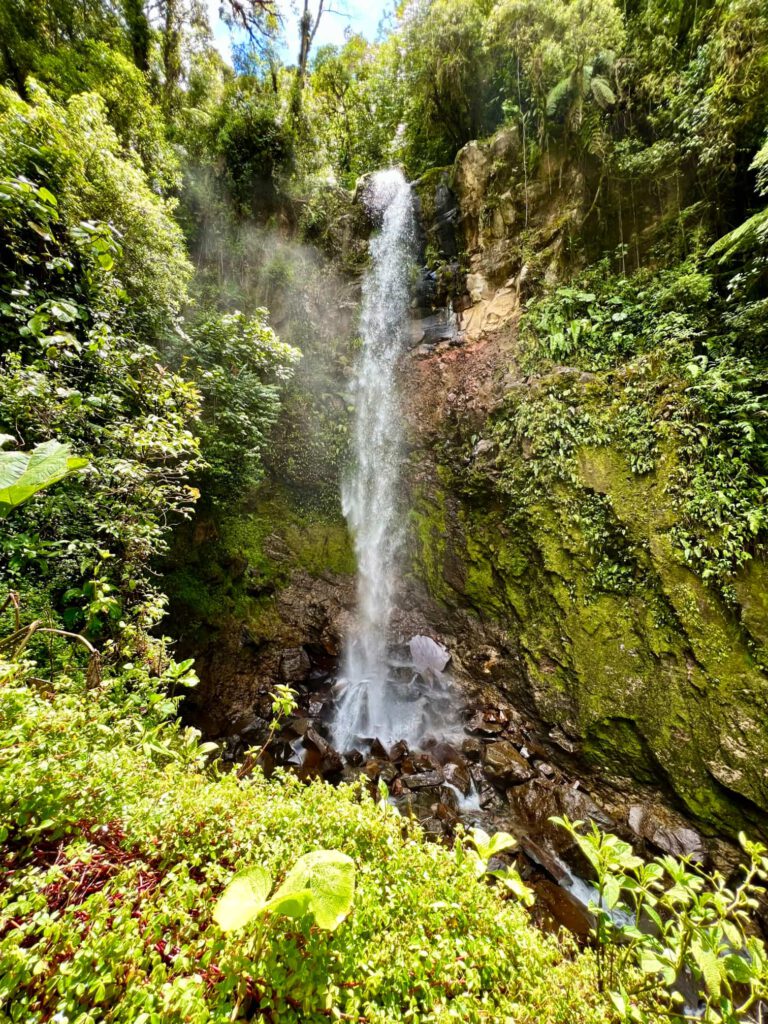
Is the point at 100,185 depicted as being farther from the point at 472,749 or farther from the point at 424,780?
the point at 472,749

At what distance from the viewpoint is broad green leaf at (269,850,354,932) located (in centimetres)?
116

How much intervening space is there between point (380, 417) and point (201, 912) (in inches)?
401

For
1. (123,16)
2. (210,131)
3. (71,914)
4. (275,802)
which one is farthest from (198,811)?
(123,16)

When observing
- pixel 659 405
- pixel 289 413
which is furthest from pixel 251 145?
pixel 659 405

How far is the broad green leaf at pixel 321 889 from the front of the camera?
1161 millimetres

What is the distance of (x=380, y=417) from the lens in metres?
10.7

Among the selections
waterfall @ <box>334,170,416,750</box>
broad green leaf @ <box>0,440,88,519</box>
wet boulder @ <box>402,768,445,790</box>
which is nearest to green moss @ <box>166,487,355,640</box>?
waterfall @ <box>334,170,416,750</box>

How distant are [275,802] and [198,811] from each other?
42 cm

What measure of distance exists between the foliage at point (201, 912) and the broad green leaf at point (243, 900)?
0.16 meters

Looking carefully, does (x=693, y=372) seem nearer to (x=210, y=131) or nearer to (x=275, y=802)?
(x=275, y=802)

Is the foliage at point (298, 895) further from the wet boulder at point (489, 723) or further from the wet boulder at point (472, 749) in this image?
the wet boulder at point (489, 723)

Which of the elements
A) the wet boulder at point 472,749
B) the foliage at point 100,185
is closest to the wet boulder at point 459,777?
the wet boulder at point 472,749

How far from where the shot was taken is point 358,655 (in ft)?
28.1

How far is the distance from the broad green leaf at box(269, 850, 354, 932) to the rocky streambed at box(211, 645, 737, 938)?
12.0 feet
